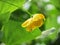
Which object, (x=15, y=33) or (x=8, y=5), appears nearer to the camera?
(x=8, y=5)

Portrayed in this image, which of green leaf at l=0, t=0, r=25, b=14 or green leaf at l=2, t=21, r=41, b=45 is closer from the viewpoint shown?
green leaf at l=0, t=0, r=25, b=14

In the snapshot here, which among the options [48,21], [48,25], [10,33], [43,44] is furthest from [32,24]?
[43,44]

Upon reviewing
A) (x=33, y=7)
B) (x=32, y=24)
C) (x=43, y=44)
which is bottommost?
(x=32, y=24)

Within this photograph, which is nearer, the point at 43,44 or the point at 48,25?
the point at 48,25

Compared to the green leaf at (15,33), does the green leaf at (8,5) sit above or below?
above

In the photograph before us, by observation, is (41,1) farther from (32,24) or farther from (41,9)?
(32,24)

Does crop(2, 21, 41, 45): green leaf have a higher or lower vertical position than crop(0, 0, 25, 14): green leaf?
lower

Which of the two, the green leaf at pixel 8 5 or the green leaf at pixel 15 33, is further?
the green leaf at pixel 15 33

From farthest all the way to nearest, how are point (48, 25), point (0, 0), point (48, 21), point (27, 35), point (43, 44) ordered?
point (43, 44), point (48, 21), point (48, 25), point (27, 35), point (0, 0)
